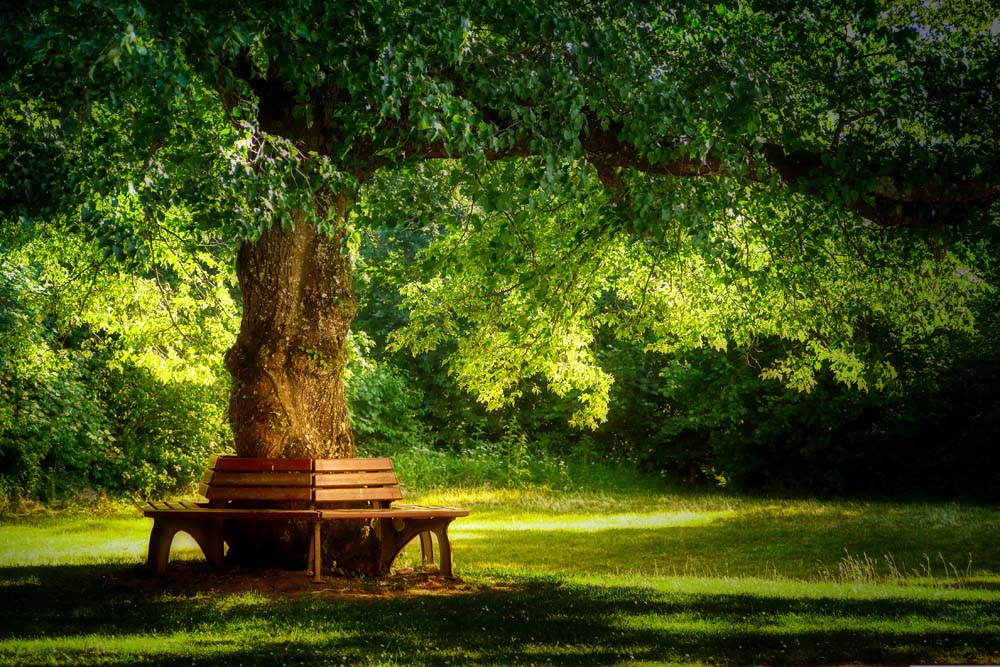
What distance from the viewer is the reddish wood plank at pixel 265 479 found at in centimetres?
882

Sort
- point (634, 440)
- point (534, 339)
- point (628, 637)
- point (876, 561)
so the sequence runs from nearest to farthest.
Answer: point (628, 637), point (876, 561), point (534, 339), point (634, 440)

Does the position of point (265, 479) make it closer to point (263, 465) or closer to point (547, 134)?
point (263, 465)

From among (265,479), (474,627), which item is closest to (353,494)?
(265,479)

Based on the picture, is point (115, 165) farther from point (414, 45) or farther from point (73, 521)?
point (73, 521)

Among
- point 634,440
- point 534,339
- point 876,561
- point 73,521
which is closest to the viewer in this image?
point 876,561

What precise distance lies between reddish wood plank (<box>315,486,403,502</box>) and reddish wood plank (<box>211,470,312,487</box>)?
0.54 ft

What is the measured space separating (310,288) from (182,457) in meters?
10.9

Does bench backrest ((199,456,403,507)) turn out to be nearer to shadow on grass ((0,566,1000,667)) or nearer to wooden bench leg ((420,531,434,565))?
shadow on grass ((0,566,1000,667))

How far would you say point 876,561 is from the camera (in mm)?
12008

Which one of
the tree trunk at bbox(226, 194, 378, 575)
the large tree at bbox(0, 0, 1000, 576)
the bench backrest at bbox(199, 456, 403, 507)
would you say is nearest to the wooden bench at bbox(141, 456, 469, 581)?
the bench backrest at bbox(199, 456, 403, 507)

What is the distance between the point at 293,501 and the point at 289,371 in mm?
1127

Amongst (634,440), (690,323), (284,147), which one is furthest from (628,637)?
(634,440)

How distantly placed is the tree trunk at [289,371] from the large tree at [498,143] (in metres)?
0.03

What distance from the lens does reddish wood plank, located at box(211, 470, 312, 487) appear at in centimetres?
882
